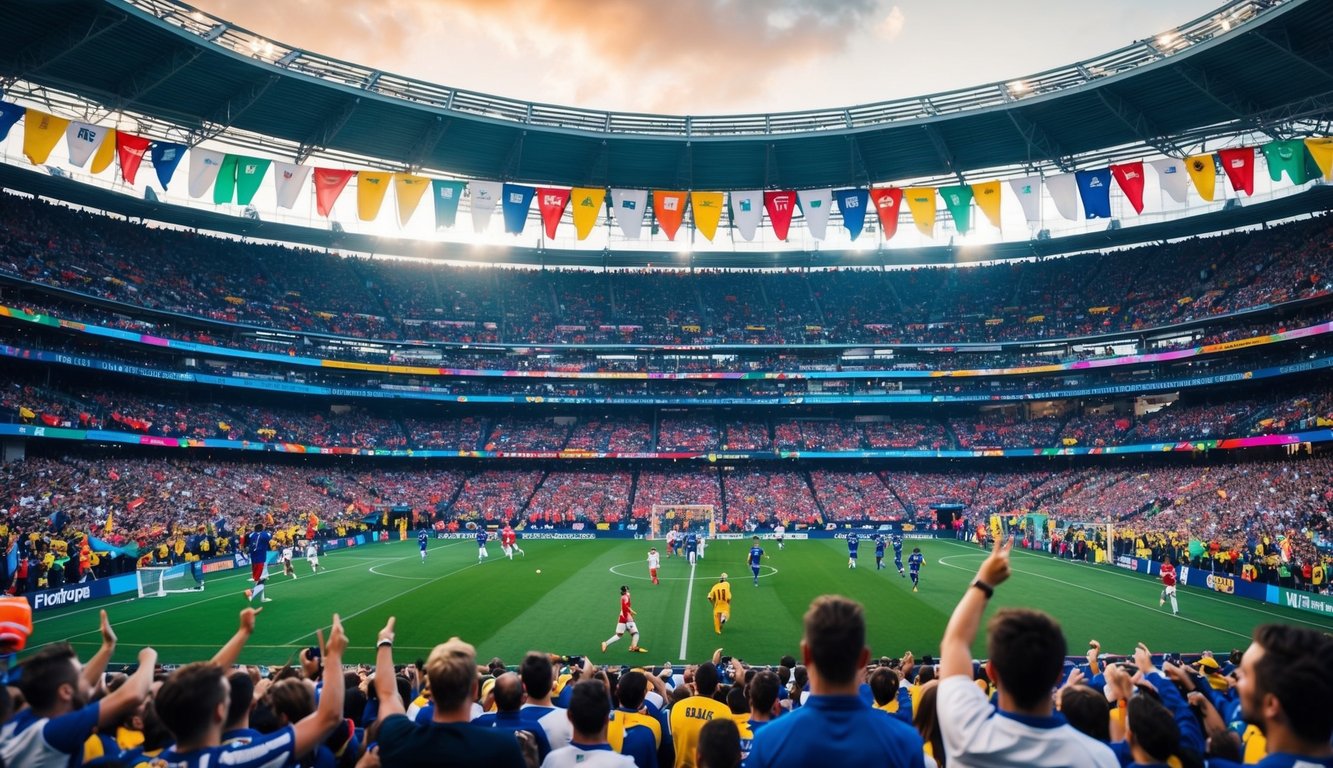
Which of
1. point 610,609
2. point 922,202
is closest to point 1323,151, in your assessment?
point 922,202

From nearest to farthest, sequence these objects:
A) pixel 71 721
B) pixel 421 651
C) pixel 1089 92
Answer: pixel 71 721 → pixel 421 651 → pixel 1089 92

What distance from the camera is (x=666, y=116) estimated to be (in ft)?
154

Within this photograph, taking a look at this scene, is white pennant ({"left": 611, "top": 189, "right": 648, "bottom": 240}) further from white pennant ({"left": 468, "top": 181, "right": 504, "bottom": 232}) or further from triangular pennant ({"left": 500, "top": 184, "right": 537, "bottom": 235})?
white pennant ({"left": 468, "top": 181, "right": 504, "bottom": 232})

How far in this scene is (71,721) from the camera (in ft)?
12.9

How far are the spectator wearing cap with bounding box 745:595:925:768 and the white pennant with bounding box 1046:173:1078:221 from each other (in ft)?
133

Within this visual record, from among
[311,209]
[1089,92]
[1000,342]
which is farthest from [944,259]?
[311,209]

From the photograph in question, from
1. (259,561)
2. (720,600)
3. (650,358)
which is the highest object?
(650,358)

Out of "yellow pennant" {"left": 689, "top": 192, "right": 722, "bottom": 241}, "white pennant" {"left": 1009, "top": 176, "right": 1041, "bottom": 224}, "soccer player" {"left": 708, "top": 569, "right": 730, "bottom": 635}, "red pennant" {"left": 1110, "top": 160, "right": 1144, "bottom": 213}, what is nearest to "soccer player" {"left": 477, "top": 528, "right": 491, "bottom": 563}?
"soccer player" {"left": 708, "top": 569, "right": 730, "bottom": 635}

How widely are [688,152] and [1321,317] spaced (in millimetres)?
39786

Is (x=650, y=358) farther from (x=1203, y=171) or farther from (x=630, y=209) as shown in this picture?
(x=1203, y=171)

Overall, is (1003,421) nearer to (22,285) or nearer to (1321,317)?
(1321,317)

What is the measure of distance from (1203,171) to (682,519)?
121 ft

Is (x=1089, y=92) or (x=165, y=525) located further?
(x=1089, y=92)

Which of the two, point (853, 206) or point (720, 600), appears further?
point (853, 206)
